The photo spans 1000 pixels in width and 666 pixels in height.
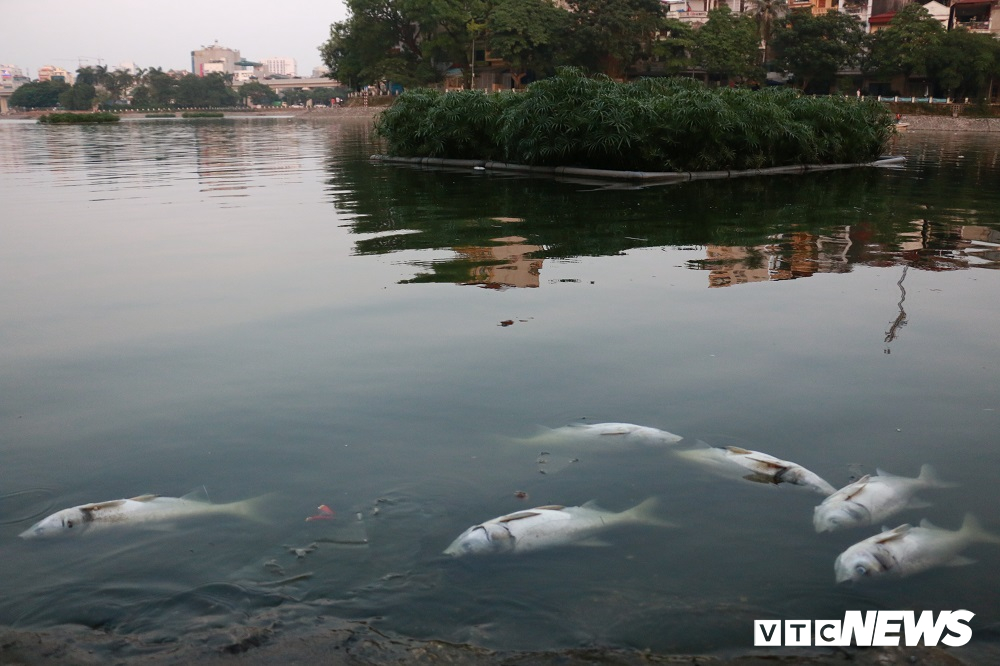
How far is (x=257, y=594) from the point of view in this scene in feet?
10.2

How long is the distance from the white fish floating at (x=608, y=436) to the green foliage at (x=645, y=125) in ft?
40.4

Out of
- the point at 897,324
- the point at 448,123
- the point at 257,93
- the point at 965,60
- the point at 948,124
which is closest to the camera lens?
the point at 897,324

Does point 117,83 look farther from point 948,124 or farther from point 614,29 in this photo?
point 948,124

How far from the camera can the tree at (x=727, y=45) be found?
61.9 m

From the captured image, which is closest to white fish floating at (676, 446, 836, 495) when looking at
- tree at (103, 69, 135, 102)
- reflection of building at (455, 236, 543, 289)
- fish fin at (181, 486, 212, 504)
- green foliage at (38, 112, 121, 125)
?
fish fin at (181, 486, 212, 504)

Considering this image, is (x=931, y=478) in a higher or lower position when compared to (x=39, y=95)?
lower

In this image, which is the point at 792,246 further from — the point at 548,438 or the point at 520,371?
the point at 548,438

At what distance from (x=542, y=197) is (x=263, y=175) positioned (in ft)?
27.2

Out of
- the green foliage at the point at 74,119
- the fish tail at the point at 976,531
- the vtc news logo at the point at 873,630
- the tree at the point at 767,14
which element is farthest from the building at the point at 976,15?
the vtc news logo at the point at 873,630

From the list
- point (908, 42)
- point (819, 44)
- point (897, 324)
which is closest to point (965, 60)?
point (908, 42)

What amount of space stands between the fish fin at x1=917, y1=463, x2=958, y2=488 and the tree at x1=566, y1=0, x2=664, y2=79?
61657mm

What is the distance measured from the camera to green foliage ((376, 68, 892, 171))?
1630 centimetres

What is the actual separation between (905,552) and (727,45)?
210 ft

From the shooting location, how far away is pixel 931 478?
4.04 m
